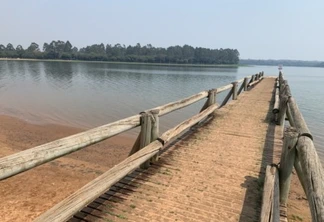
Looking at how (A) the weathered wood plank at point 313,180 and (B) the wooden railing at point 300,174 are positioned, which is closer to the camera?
(A) the weathered wood plank at point 313,180

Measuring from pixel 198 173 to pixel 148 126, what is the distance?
1244mm

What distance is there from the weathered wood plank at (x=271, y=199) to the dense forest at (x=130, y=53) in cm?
15764

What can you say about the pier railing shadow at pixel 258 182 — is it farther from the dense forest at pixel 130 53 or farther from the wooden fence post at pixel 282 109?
the dense forest at pixel 130 53

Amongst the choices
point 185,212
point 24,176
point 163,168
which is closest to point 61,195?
point 24,176

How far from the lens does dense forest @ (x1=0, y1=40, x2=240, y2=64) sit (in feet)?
498

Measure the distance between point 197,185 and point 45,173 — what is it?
558 centimetres

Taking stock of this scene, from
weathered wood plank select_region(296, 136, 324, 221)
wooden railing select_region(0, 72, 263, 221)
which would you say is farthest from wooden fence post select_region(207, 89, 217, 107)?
weathered wood plank select_region(296, 136, 324, 221)

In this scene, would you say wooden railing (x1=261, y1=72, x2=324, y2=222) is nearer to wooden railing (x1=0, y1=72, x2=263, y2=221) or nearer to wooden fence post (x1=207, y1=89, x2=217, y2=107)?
wooden railing (x1=0, y1=72, x2=263, y2=221)

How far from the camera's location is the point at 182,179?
436 cm

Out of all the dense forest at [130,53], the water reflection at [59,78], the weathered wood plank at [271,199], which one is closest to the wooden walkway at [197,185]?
the weathered wood plank at [271,199]

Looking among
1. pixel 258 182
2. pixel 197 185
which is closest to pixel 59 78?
pixel 197 185

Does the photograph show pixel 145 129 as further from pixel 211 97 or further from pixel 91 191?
pixel 211 97

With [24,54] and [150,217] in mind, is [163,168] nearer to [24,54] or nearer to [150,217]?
[150,217]

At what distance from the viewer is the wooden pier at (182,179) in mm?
→ 2467
